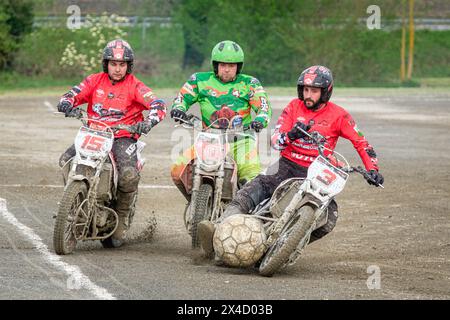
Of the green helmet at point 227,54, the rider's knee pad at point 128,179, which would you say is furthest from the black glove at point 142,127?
the green helmet at point 227,54

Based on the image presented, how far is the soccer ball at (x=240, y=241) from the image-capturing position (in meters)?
10.4

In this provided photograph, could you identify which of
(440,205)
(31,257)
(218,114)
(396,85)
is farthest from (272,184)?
(396,85)

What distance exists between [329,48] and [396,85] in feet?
9.75

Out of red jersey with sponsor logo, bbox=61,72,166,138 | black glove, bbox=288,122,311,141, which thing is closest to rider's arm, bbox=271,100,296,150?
black glove, bbox=288,122,311,141

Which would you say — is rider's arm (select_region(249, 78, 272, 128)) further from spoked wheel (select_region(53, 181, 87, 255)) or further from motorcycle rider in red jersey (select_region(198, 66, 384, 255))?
spoked wheel (select_region(53, 181, 87, 255))

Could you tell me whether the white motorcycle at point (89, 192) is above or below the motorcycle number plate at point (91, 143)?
below

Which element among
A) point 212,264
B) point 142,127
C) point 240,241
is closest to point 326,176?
point 240,241

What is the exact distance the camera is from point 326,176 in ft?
34.4

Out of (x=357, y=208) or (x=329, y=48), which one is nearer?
(x=357, y=208)

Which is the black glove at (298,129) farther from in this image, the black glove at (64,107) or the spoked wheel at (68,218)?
the black glove at (64,107)

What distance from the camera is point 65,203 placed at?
1085 centimetres

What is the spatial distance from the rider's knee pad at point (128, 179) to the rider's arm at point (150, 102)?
1.74 feet
